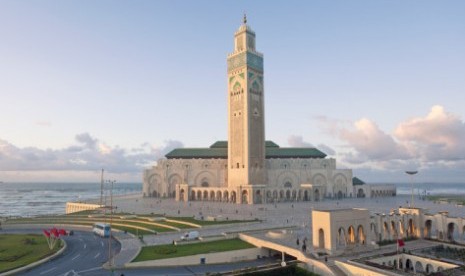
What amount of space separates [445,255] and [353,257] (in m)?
8.93

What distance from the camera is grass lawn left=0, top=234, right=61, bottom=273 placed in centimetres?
2921

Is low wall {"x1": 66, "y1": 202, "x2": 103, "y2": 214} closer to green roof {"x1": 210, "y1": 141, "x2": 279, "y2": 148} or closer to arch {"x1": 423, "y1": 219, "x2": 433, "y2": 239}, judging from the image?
green roof {"x1": 210, "y1": 141, "x2": 279, "y2": 148}

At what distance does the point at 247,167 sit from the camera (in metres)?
85.1

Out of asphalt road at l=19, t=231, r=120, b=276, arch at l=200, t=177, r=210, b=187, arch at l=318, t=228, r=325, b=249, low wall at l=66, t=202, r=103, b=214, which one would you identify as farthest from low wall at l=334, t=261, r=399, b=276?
arch at l=200, t=177, r=210, b=187

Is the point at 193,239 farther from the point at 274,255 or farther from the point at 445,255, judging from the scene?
the point at 445,255

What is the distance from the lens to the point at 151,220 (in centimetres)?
4906

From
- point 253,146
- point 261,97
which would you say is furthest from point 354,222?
point 261,97

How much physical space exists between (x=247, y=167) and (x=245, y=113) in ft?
42.4

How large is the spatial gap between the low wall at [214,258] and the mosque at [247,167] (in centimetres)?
4497

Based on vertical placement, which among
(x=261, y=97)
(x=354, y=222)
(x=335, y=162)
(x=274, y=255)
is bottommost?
(x=274, y=255)

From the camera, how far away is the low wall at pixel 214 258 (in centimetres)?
2892

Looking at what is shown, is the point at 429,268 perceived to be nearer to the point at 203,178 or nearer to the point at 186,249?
the point at 186,249

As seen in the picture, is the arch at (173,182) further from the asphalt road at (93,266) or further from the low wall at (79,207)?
the asphalt road at (93,266)

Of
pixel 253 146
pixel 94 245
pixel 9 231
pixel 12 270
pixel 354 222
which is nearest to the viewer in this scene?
pixel 12 270
